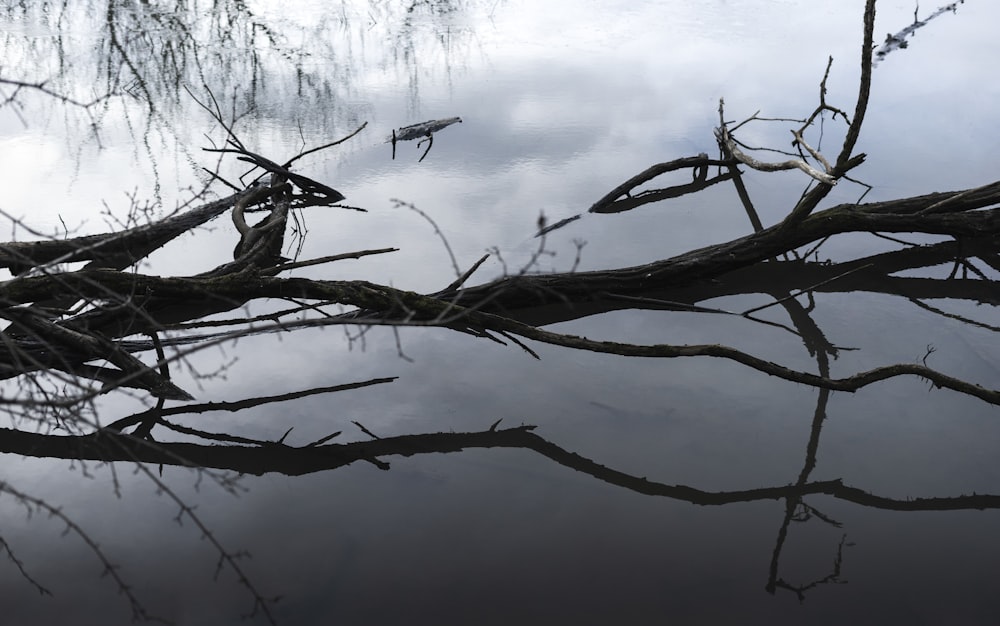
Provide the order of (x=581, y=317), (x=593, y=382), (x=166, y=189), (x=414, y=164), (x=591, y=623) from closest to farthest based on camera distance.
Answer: (x=591, y=623) < (x=593, y=382) < (x=581, y=317) < (x=166, y=189) < (x=414, y=164)

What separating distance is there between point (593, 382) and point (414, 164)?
267 cm

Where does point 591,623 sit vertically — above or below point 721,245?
below

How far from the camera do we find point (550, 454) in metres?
3.11

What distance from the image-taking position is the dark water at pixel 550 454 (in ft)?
8.21

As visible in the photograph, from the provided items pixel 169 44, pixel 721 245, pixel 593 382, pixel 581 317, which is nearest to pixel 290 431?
pixel 593 382

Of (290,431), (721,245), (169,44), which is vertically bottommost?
(290,431)

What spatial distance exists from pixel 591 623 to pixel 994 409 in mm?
1945

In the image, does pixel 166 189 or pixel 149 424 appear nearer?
pixel 149 424

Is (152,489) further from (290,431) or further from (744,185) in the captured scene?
(744,185)

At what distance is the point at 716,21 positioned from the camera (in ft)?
29.1

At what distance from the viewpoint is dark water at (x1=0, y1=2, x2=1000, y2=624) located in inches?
98.6

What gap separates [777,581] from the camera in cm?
253

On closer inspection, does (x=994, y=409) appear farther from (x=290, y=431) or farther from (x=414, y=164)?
(x=414, y=164)

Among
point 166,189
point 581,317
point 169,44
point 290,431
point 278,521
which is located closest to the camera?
point 278,521
